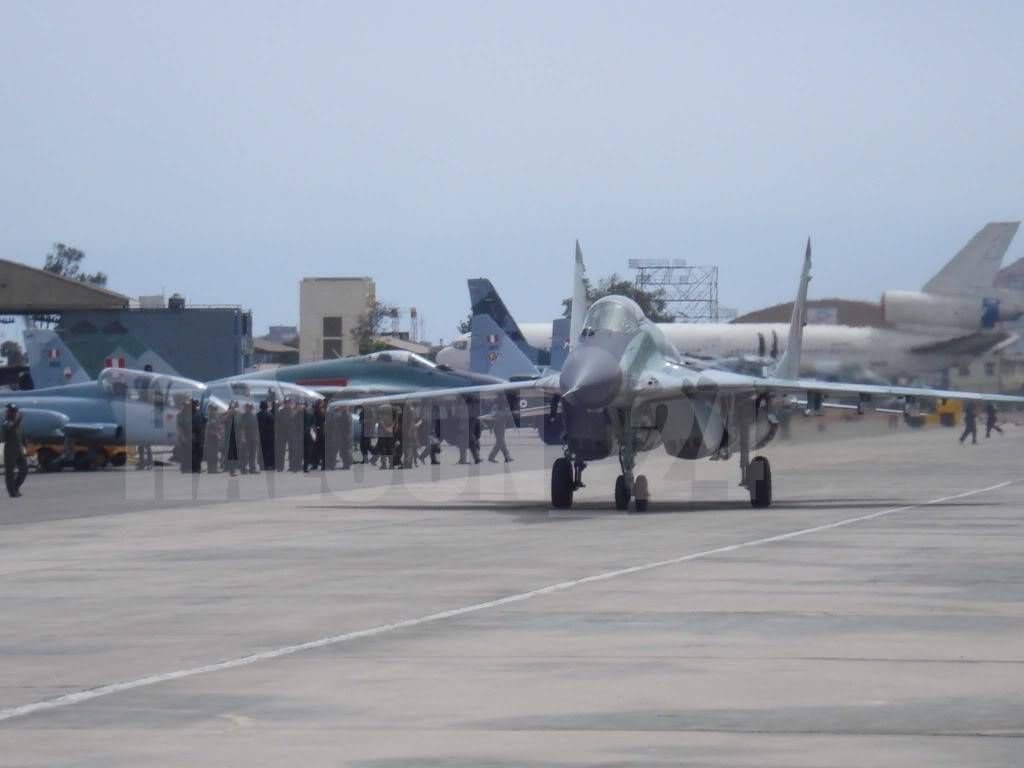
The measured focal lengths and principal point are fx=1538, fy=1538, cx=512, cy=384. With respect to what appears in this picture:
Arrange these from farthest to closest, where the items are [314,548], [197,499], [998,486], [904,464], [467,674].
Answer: [904,464], [998,486], [197,499], [314,548], [467,674]

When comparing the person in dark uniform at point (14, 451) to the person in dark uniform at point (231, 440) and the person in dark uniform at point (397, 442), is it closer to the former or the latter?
the person in dark uniform at point (231, 440)

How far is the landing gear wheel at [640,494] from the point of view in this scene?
72.0 ft

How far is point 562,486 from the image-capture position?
74.4 ft

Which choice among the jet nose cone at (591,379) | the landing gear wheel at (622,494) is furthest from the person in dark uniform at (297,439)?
the jet nose cone at (591,379)

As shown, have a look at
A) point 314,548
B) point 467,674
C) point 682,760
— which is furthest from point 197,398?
point 682,760

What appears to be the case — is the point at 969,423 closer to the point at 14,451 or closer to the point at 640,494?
the point at 640,494

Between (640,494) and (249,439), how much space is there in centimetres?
1523

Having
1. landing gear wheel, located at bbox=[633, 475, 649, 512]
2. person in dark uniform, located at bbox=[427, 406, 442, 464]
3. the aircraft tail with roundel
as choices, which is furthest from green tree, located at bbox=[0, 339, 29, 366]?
landing gear wheel, located at bbox=[633, 475, 649, 512]

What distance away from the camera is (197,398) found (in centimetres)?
3778

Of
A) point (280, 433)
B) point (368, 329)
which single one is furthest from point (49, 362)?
point (368, 329)

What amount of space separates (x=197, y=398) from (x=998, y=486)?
63.5 feet

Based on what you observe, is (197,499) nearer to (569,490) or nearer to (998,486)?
(569,490)

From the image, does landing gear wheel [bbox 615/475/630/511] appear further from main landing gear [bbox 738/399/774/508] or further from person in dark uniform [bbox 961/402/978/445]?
person in dark uniform [bbox 961/402/978/445]

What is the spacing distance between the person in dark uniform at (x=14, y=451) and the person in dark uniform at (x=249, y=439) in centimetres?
765
